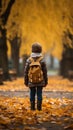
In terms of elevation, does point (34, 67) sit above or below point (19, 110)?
above

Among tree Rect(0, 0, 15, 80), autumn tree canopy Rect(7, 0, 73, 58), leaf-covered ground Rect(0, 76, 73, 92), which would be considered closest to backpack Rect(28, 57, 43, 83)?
leaf-covered ground Rect(0, 76, 73, 92)

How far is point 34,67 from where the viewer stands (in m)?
10.8

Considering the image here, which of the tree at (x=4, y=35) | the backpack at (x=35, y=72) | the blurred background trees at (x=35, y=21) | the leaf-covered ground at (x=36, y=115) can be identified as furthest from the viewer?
the blurred background trees at (x=35, y=21)

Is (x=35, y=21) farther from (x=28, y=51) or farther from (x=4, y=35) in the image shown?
(x=28, y=51)

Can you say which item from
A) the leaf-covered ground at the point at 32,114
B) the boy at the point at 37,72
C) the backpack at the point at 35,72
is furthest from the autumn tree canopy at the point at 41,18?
the backpack at the point at 35,72

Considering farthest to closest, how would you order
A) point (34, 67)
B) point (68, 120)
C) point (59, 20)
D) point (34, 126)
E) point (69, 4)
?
point (59, 20) < point (69, 4) < point (34, 67) < point (68, 120) < point (34, 126)

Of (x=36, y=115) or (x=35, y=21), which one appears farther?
(x=35, y=21)

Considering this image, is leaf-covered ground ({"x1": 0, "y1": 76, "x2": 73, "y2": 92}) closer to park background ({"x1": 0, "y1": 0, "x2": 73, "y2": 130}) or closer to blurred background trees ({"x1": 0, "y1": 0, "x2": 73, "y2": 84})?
park background ({"x1": 0, "y1": 0, "x2": 73, "y2": 130})

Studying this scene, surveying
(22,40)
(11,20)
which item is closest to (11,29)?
(11,20)

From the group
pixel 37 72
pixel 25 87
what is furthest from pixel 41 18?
pixel 37 72

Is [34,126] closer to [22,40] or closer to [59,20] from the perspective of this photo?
[59,20]

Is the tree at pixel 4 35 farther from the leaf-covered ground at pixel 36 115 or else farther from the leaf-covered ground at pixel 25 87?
the leaf-covered ground at pixel 36 115

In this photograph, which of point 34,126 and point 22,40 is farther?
point 22,40

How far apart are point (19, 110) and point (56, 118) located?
1.33m
